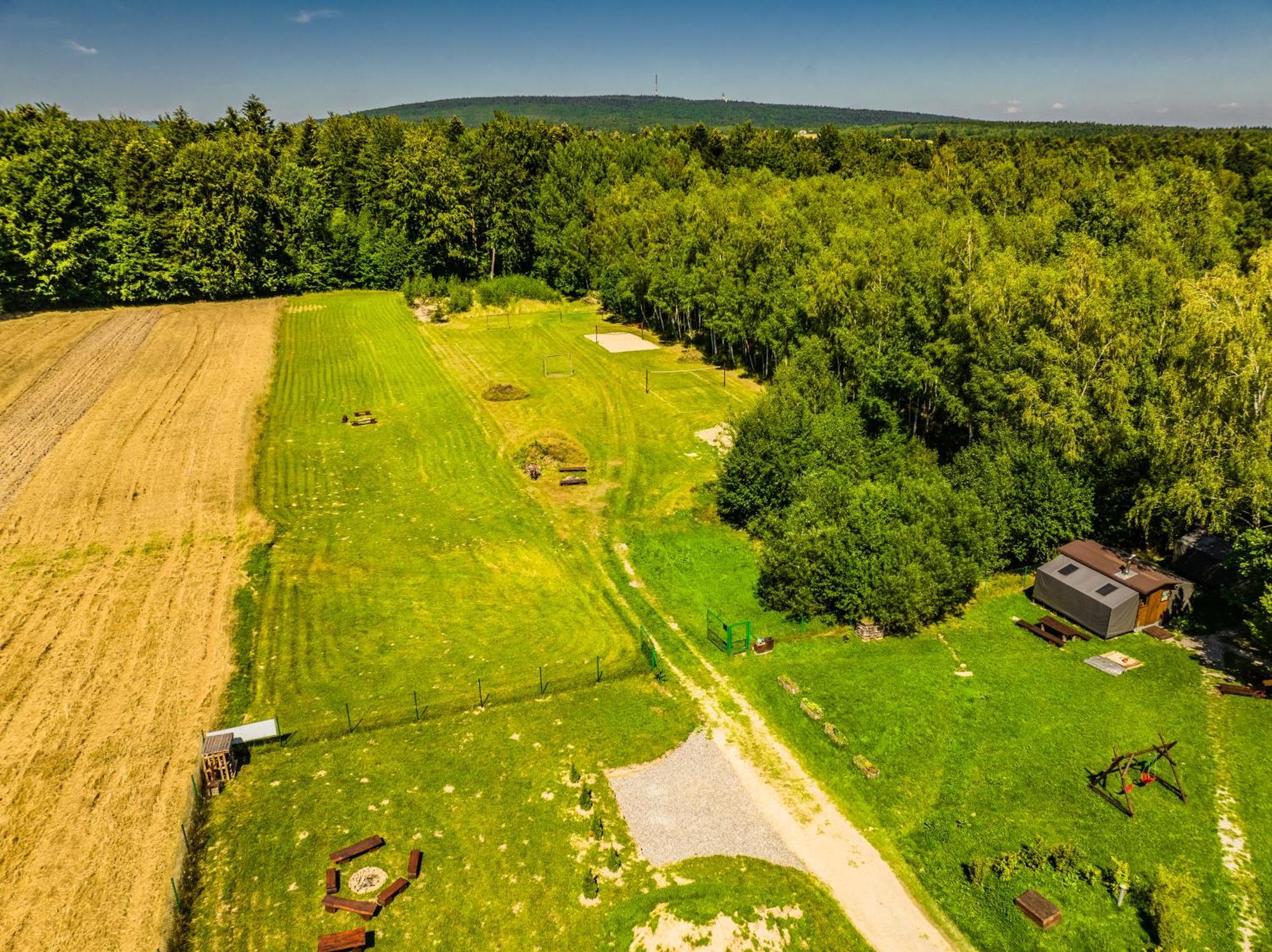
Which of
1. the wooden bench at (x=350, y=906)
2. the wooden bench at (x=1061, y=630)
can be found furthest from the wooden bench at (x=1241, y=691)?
the wooden bench at (x=350, y=906)

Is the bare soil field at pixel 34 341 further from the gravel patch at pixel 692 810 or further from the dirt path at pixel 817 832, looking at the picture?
the dirt path at pixel 817 832

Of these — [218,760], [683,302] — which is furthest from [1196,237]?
[218,760]

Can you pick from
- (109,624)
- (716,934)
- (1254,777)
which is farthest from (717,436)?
(716,934)

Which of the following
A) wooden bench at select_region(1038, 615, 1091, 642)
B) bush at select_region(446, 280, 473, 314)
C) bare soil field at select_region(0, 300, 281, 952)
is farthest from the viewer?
bush at select_region(446, 280, 473, 314)

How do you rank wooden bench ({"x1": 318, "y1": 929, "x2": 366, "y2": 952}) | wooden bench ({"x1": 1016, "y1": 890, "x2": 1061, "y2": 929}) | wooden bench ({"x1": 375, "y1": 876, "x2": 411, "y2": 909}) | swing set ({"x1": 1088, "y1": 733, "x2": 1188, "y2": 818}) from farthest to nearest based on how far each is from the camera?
swing set ({"x1": 1088, "y1": 733, "x2": 1188, "y2": 818})
wooden bench ({"x1": 375, "y1": 876, "x2": 411, "y2": 909})
wooden bench ({"x1": 1016, "y1": 890, "x2": 1061, "y2": 929})
wooden bench ({"x1": 318, "y1": 929, "x2": 366, "y2": 952})

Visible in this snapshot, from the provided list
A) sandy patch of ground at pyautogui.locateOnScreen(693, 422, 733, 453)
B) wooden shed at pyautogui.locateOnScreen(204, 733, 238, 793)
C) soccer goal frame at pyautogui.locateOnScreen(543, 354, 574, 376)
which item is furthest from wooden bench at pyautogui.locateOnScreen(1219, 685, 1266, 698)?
soccer goal frame at pyautogui.locateOnScreen(543, 354, 574, 376)

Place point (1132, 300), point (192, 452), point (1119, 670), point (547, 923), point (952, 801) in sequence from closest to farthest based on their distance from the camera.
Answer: point (547, 923)
point (952, 801)
point (1119, 670)
point (1132, 300)
point (192, 452)

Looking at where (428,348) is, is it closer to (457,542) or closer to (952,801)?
(457,542)

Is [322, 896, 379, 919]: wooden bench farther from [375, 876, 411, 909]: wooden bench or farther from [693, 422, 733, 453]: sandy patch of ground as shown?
[693, 422, 733, 453]: sandy patch of ground

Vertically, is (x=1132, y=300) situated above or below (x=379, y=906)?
above
